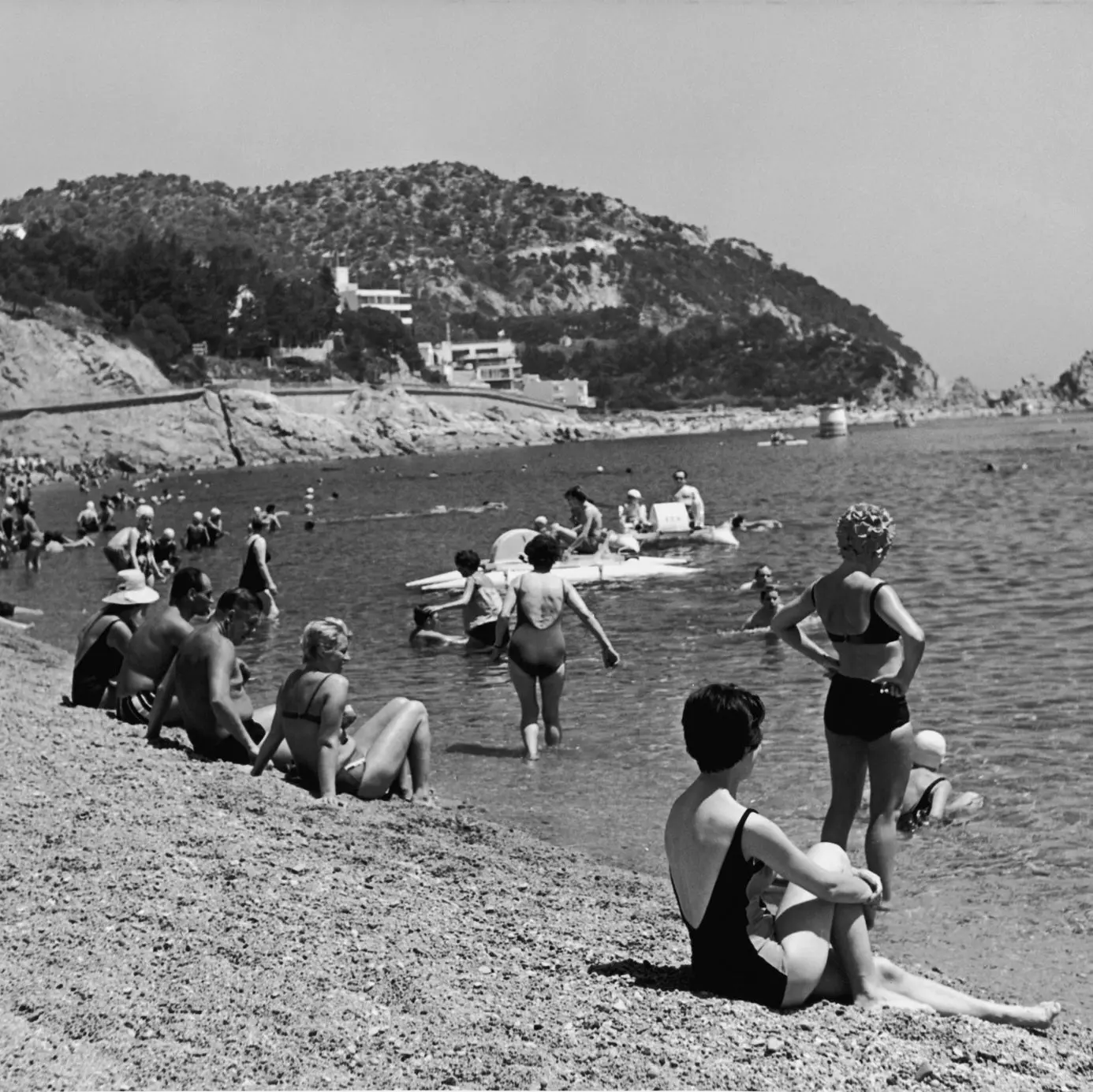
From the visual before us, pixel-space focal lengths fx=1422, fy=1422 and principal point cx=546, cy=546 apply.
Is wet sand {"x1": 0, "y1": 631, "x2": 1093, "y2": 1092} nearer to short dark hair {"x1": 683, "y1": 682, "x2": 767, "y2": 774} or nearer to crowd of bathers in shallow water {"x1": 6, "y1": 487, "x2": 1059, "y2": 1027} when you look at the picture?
crowd of bathers in shallow water {"x1": 6, "y1": 487, "x2": 1059, "y2": 1027}

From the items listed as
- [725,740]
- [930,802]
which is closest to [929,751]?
[930,802]

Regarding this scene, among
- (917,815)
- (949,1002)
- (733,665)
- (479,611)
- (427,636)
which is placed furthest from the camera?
(427,636)

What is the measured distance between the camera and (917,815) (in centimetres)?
884

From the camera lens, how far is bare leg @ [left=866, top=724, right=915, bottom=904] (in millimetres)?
6734

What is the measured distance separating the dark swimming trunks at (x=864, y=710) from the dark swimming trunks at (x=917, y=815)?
7.24 ft

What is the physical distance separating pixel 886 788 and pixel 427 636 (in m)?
11.1

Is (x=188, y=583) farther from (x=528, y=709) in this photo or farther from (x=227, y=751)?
(x=528, y=709)

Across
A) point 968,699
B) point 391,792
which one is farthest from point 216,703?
point 968,699

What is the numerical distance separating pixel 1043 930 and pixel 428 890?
3.05 meters

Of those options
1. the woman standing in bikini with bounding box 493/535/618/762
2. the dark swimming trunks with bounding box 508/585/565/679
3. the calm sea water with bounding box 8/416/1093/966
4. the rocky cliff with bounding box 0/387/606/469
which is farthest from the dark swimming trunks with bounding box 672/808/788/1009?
the rocky cliff with bounding box 0/387/606/469

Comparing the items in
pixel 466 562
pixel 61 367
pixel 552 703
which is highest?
pixel 61 367

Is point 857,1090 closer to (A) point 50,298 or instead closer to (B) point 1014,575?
(B) point 1014,575

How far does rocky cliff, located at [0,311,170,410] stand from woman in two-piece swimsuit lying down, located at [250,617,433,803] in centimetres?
9041

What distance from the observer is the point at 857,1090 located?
4316mm
